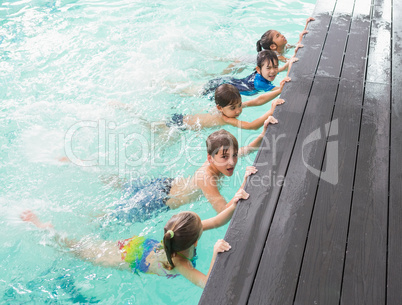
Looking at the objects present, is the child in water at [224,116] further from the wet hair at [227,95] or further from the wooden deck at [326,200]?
the wooden deck at [326,200]

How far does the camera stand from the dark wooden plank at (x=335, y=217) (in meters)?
1.96

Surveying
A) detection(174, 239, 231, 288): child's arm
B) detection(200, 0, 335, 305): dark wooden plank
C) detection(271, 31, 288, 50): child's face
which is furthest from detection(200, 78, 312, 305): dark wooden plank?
detection(271, 31, 288, 50): child's face

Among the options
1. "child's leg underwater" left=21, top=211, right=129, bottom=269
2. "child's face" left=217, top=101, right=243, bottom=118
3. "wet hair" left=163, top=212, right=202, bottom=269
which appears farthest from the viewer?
"child's face" left=217, top=101, right=243, bottom=118

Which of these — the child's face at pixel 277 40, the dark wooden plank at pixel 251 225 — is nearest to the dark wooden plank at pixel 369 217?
the dark wooden plank at pixel 251 225

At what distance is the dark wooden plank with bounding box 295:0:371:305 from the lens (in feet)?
6.44

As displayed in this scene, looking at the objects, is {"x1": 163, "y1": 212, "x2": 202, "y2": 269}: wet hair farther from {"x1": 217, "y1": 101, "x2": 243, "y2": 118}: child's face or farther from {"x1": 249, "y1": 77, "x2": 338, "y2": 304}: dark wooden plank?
{"x1": 217, "y1": 101, "x2": 243, "y2": 118}: child's face

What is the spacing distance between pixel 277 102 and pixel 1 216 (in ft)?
9.06

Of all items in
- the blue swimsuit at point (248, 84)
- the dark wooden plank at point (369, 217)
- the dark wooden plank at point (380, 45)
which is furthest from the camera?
the blue swimsuit at point (248, 84)

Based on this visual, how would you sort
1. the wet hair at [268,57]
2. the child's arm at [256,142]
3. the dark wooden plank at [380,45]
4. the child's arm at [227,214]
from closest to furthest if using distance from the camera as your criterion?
the child's arm at [227,214], the child's arm at [256,142], the dark wooden plank at [380,45], the wet hair at [268,57]

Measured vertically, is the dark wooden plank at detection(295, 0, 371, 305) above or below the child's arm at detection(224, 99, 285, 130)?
above

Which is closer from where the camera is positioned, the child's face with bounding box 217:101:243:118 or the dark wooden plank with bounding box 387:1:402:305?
the dark wooden plank with bounding box 387:1:402:305

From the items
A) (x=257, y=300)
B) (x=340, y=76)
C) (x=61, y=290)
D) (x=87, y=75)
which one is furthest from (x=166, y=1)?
(x=257, y=300)

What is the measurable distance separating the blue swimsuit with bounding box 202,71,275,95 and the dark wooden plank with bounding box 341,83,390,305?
1475 millimetres

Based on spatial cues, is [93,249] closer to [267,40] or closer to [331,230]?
[331,230]
